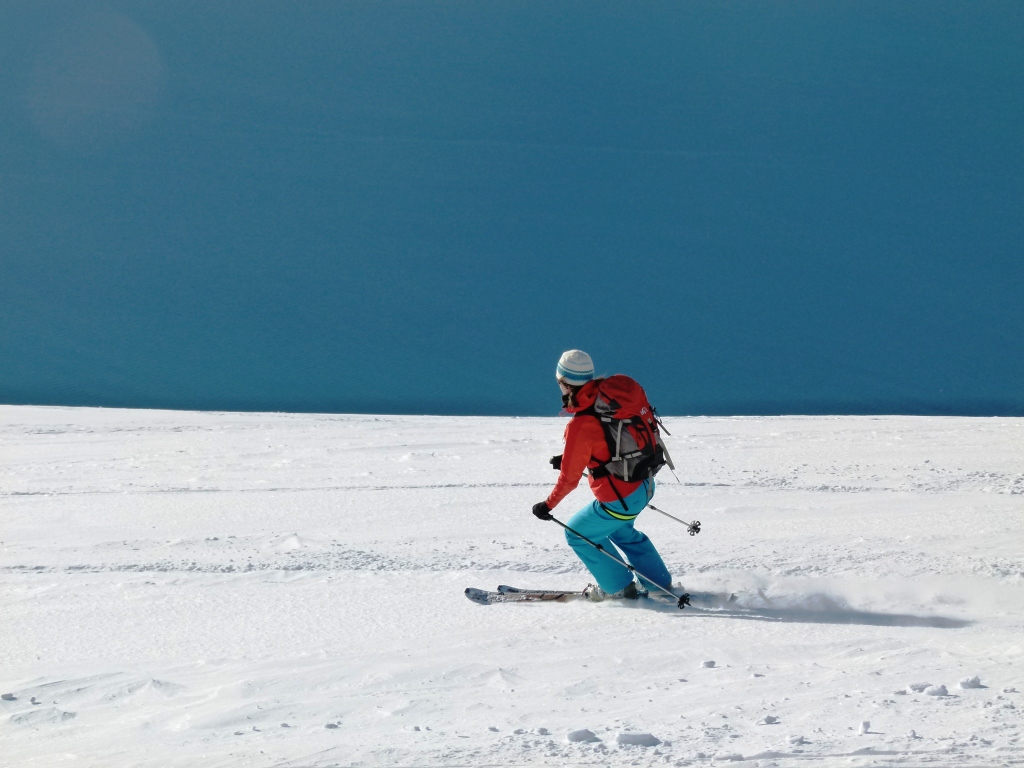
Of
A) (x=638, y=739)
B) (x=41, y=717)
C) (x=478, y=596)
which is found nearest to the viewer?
Result: (x=638, y=739)

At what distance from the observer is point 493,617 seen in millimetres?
3203

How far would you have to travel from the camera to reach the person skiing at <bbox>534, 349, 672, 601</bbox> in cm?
306

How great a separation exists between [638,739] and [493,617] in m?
1.24

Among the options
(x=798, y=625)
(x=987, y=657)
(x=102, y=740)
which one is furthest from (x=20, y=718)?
(x=987, y=657)

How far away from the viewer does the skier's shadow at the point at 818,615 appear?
2975 mm

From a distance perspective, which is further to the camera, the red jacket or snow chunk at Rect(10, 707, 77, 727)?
the red jacket

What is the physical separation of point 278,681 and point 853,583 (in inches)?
88.7

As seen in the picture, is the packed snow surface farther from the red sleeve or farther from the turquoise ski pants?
the red sleeve

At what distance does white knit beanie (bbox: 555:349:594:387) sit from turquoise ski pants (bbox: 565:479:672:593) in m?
0.47

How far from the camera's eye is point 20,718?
2371mm

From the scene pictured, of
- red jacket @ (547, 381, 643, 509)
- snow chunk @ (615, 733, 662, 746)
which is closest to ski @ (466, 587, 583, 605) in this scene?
red jacket @ (547, 381, 643, 509)

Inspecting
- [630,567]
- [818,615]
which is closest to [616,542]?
[630,567]

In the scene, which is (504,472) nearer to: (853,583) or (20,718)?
(853,583)

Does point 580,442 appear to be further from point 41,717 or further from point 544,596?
point 41,717
